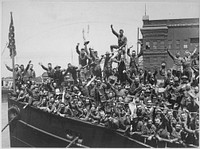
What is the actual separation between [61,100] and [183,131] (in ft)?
8.23

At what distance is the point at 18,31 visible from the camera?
22.4 feet

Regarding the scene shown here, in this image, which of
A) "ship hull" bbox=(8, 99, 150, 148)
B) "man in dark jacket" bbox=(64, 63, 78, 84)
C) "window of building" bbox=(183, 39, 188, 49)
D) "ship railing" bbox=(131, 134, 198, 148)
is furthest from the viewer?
"man in dark jacket" bbox=(64, 63, 78, 84)

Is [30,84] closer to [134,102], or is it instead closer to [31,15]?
[31,15]

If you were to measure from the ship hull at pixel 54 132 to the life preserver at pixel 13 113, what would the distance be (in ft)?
0.20

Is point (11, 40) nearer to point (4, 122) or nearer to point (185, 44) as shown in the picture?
point (4, 122)

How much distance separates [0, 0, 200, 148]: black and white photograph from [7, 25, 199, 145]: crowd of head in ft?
0.06

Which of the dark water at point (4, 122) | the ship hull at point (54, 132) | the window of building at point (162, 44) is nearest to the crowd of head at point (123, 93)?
the ship hull at point (54, 132)

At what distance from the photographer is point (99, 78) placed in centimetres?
706

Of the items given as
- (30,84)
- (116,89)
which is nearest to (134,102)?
(116,89)

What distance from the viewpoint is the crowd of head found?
567 centimetres

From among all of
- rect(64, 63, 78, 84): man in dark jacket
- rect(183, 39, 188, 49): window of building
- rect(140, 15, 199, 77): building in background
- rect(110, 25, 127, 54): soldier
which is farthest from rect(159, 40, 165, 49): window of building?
rect(64, 63, 78, 84): man in dark jacket

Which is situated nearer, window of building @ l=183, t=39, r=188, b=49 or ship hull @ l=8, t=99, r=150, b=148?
ship hull @ l=8, t=99, r=150, b=148

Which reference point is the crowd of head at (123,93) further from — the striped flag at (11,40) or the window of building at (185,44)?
the striped flag at (11,40)

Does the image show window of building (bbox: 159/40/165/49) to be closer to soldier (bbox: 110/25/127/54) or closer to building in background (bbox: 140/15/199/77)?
building in background (bbox: 140/15/199/77)
